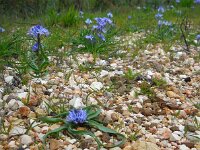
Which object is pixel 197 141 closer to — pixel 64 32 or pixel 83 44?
pixel 83 44

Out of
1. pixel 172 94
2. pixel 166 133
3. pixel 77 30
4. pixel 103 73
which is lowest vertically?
pixel 166 133

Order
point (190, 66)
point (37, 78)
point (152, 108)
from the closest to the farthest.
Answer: point (152, 108) → point (37, 78) → point (190, 66)

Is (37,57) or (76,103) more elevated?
(37,57)

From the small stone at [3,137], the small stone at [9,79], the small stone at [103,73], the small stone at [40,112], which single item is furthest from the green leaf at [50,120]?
the small stone at [103,73]

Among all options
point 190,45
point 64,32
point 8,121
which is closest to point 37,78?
point 8,121

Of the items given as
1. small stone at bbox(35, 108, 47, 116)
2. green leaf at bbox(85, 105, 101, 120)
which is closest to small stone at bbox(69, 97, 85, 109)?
green leaf at bbox(85, 105, 101, 120)

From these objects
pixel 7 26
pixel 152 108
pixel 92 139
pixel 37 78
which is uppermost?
pixel 7 26

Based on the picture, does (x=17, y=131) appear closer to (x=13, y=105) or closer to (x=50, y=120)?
(x=50, y=120)

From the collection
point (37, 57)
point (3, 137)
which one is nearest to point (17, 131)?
point (3, 137)

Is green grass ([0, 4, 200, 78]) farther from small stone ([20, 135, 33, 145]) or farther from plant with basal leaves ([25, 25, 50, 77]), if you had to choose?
small stone ([20, 135, 33, 145])
